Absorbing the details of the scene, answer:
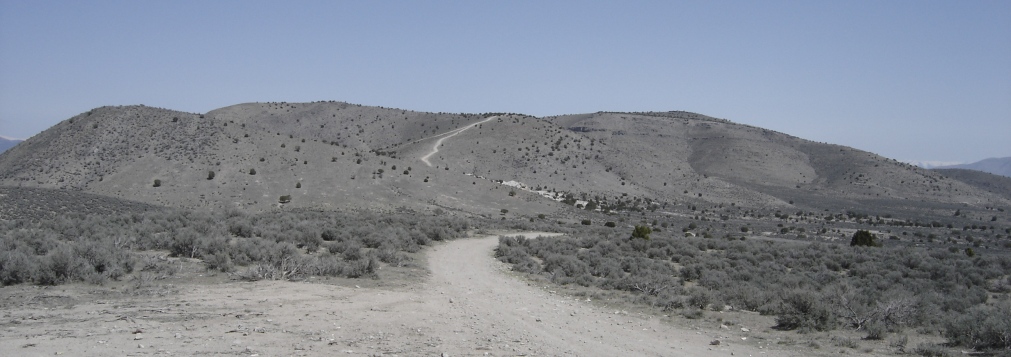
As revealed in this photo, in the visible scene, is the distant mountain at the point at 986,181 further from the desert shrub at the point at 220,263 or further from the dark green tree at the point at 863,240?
the desert shrub at the point at 220,263

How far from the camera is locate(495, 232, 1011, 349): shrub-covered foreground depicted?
1171 cm

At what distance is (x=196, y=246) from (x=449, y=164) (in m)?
67.4

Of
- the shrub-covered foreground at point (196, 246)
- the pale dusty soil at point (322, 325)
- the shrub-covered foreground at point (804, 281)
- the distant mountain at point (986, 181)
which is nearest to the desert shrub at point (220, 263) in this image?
the shrub-covered foreground at point (196, 246)

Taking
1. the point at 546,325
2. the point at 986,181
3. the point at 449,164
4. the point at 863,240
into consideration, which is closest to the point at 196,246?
the point at 546,325

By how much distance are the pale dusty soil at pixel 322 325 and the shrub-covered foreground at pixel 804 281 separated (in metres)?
2.37

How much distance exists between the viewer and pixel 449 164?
84.5 meters

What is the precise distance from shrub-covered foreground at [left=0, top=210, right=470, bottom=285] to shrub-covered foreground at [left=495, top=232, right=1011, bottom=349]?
5.67 meters

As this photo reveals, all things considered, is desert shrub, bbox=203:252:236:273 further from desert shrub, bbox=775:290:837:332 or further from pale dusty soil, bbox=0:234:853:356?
desert shrub, bbox=775:290:837:332

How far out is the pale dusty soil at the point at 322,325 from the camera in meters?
8.91

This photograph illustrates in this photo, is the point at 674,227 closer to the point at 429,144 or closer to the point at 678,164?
the point at 429,144

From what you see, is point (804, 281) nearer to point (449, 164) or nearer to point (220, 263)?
point (220, 263)

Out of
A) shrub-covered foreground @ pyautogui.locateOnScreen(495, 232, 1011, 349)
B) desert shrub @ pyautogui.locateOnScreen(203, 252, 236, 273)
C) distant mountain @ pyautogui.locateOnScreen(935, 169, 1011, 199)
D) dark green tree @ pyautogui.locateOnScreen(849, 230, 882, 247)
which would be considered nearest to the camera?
shrub-covered foreground @ pyautogui.locateOnScreen(495, 232, 1011, 349)

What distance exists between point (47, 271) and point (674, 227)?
153 ft

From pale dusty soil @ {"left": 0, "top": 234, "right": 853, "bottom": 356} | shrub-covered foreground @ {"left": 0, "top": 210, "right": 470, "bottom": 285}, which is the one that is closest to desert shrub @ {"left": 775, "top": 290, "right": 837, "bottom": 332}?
pale dusty soil @ {"left": 0, "top": 234, "right": 853, "bottom": 356}
